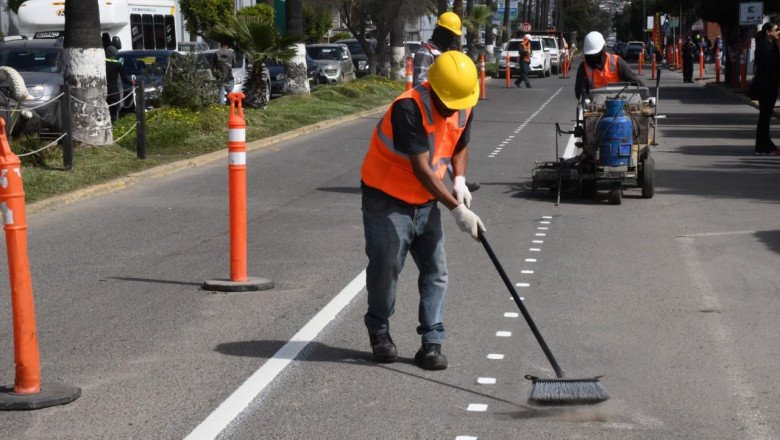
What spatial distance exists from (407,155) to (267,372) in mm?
1380

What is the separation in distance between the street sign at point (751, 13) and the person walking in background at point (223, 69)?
16.0 metres

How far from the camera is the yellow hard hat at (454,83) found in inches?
246

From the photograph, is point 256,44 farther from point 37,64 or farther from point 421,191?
point 421,191

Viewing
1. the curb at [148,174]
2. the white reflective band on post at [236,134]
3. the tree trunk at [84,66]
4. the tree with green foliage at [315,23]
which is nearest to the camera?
the white reflective band on post at [236,134]

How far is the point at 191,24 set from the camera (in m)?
58.2

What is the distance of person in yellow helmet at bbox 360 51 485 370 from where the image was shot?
20.6 ft

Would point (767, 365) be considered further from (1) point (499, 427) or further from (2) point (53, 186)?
(2) point (53, 186)

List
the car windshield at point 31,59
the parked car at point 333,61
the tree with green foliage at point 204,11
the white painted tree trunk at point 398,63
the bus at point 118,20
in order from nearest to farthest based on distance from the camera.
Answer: the car windshield at point 31,59
the bus at point 118,20
the parked car at point 333,61
the white painted tree trunk at point 398,63
the tree with green foliage at point 204,11

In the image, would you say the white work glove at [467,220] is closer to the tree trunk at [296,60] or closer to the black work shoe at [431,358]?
the black work shoe at [431,358]

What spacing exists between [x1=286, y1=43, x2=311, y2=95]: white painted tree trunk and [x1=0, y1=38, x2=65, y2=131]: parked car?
8.27 meters

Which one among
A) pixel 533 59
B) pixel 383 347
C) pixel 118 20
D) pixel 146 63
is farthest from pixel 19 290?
→ pixel 533 59

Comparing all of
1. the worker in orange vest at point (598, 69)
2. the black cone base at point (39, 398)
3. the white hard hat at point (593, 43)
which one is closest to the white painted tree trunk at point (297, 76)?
the worker in orange vest at point (598, 69)

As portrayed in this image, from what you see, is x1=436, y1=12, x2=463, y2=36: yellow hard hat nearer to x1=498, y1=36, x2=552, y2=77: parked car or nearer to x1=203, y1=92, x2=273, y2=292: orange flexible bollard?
x1=203, y1=92, x2=273, y2=292: orange flexible bollard

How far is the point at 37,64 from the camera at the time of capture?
21875mm
